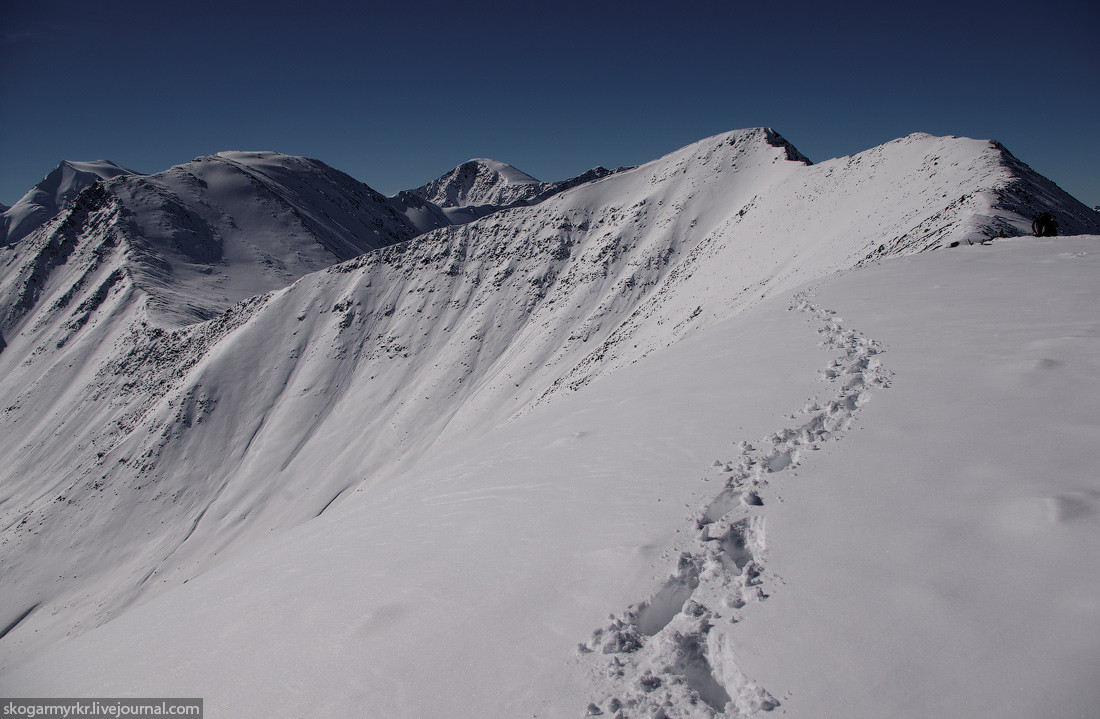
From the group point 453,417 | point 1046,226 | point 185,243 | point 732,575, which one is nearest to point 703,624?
point 732,575

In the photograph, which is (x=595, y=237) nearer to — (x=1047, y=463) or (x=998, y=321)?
(x=998, y=321)

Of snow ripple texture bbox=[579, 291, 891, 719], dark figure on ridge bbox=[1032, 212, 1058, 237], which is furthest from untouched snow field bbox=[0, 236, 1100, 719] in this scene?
dark figure on ridge bbox=[1032, 212, 1058, 237]

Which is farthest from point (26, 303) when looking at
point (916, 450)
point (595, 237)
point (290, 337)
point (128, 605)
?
point (916, 450)

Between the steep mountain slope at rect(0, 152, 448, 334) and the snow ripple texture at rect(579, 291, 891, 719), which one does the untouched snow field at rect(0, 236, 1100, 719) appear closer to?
the snow ripple texture at rect(579, 291, 891, 719)

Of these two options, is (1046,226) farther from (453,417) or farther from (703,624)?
(453,417)

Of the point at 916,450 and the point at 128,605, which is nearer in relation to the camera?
the point at 916,450

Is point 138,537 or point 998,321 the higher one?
point 998,321
